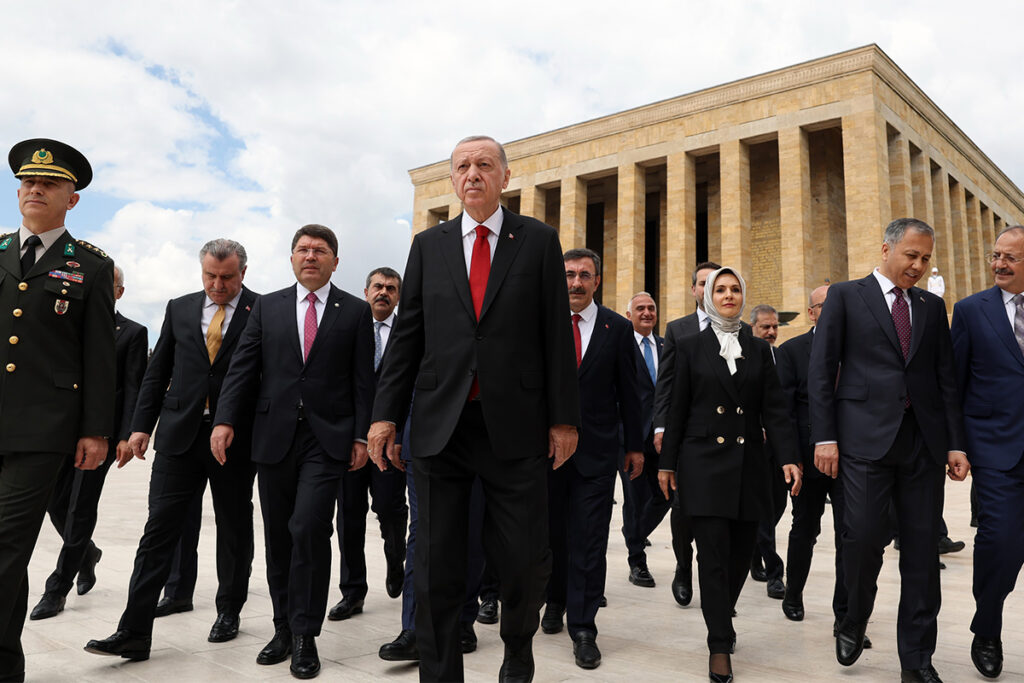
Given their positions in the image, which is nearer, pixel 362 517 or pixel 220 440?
pixel 220 440

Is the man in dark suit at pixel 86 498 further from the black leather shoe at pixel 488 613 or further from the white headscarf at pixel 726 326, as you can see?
the white headscarf at pixel 726 326

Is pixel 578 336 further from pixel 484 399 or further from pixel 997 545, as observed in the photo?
pixel 997 545

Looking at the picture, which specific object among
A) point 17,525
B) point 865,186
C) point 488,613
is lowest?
point 488,613

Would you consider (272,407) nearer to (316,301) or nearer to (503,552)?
(316,301)

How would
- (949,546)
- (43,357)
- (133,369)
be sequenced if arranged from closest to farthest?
(43,357) < (133,369) < (949,546)

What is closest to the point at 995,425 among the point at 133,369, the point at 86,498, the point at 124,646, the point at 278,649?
the point at 278,649

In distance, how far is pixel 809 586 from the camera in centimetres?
609

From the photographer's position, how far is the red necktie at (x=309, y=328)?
432 centimetres

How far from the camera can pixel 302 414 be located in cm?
418

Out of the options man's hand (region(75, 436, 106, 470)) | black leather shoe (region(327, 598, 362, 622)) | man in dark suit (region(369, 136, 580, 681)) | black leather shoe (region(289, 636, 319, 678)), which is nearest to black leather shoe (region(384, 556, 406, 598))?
black leather shoe (region(327, 598, 362, 622))

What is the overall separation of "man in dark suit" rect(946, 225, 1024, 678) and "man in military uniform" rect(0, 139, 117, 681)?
14.9 feet

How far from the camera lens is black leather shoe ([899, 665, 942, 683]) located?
3643mm

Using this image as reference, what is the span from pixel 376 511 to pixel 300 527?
2.01 m

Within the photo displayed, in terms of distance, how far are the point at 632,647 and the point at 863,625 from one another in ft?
4.11
